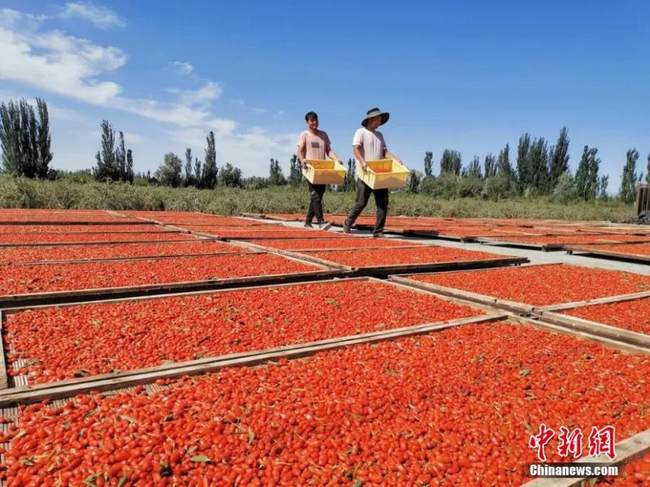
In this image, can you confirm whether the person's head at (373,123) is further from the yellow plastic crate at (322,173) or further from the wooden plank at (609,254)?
the wooden plank at (609,254)

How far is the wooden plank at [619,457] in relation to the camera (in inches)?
40.3

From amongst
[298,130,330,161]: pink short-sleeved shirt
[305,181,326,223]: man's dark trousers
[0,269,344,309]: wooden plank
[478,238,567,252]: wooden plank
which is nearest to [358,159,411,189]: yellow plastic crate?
[305,181,326,223]: man's dark trousers

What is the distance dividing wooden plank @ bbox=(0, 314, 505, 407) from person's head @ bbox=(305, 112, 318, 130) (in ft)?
17.5

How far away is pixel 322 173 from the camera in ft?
21.9

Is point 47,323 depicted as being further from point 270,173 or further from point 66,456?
point 270,173

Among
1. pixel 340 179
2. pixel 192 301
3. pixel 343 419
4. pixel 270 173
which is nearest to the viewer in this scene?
pixel 343 419

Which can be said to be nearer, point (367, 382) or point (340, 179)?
point (367, 382)

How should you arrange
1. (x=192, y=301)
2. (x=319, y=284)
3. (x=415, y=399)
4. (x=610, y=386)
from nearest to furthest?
(x=415, y=399) → (x=610, y=386) → (x=192, y=301) → (x=319, y=284)

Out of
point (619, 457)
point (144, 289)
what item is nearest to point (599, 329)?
point (619, 457)

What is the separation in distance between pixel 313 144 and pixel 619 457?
20.6 ft

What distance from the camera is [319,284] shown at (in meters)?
3.05

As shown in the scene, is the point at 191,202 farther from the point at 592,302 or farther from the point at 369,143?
the point at 592,302

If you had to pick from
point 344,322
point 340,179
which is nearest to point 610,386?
point 344,322

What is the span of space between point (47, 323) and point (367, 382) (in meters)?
1.50
